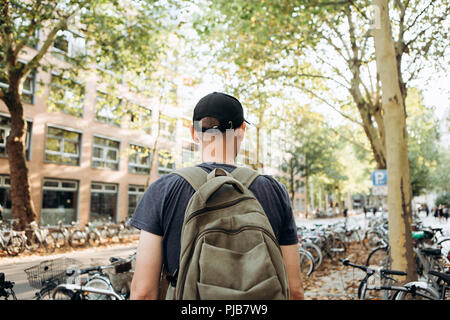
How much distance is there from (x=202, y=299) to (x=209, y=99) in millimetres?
791

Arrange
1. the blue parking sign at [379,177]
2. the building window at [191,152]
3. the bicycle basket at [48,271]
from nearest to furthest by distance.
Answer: the building window at [191,152], the bicycle basket at [48,271], the blue parking sign at [379,177]

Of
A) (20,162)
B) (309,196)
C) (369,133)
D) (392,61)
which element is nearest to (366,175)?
(309,196)

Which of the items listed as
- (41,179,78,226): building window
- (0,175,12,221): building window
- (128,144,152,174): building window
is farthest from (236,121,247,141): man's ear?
(128,144,152,174): building window

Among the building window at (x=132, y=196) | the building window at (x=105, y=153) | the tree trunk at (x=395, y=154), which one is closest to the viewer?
the tree trunk at (x=395, y=154)

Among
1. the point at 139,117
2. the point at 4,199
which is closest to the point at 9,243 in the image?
the point at 4,199

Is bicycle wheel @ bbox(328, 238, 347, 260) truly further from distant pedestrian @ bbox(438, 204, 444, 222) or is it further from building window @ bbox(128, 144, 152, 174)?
building window @ bbox(128, 144, 152, 174)

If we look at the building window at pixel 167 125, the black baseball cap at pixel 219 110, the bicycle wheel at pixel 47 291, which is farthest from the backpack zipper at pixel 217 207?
the building window at pixel 167 125

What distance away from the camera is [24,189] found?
487 cm

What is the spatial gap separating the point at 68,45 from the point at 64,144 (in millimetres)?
9334

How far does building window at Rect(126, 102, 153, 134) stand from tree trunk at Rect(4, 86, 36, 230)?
8062 mm

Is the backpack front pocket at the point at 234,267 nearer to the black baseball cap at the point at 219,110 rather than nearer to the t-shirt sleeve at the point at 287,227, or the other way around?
the t-shirt sleeve at the point at 287,227

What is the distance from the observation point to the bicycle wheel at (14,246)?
2.89 metres

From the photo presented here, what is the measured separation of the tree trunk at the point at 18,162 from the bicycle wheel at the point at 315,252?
7036 millimetres
